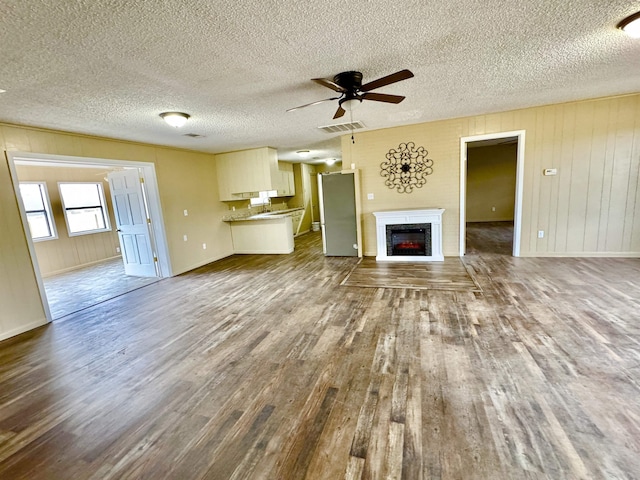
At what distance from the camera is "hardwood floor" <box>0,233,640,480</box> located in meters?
1.43

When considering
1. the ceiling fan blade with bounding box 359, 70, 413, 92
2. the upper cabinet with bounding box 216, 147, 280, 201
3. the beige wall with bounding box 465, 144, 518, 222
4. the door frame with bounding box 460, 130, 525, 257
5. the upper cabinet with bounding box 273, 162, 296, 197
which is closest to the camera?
the ceiling fan blade with bounding box 359, 70, 413, 92

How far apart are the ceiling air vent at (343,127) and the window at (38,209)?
20.5ft

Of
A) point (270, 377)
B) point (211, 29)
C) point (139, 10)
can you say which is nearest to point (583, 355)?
point (270, 377)

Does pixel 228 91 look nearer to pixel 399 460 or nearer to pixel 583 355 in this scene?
pixel 399 460

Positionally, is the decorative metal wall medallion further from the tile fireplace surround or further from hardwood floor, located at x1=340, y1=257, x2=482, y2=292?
hardwood floor, located at x1=340, y1=257, x2=482, y2=292

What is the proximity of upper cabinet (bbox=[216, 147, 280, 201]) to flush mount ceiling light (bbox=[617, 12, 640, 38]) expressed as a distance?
5390 millimetres

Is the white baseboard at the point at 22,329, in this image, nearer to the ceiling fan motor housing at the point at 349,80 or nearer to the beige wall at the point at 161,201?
the beige wall at the point at 161,201

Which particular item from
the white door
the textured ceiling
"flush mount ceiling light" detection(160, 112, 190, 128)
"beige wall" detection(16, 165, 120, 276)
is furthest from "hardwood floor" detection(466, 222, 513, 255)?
"beige wall" detection(16, 165, 120, 276)

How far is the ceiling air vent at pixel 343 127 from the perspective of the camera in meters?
4.68

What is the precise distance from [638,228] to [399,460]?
557 centimetres

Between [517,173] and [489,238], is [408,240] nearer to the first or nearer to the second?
[517,173]

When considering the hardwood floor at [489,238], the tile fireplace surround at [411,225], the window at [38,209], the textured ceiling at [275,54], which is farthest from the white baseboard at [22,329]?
the hardwood floor at [489,238]

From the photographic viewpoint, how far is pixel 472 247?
19.1 feet

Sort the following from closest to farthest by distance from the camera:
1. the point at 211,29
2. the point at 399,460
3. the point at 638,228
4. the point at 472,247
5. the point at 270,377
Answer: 1. the point at 399,460
2. the point at 211,29
3. the point at 270,377
4. the point at 638,228
5. the point at 472,247
